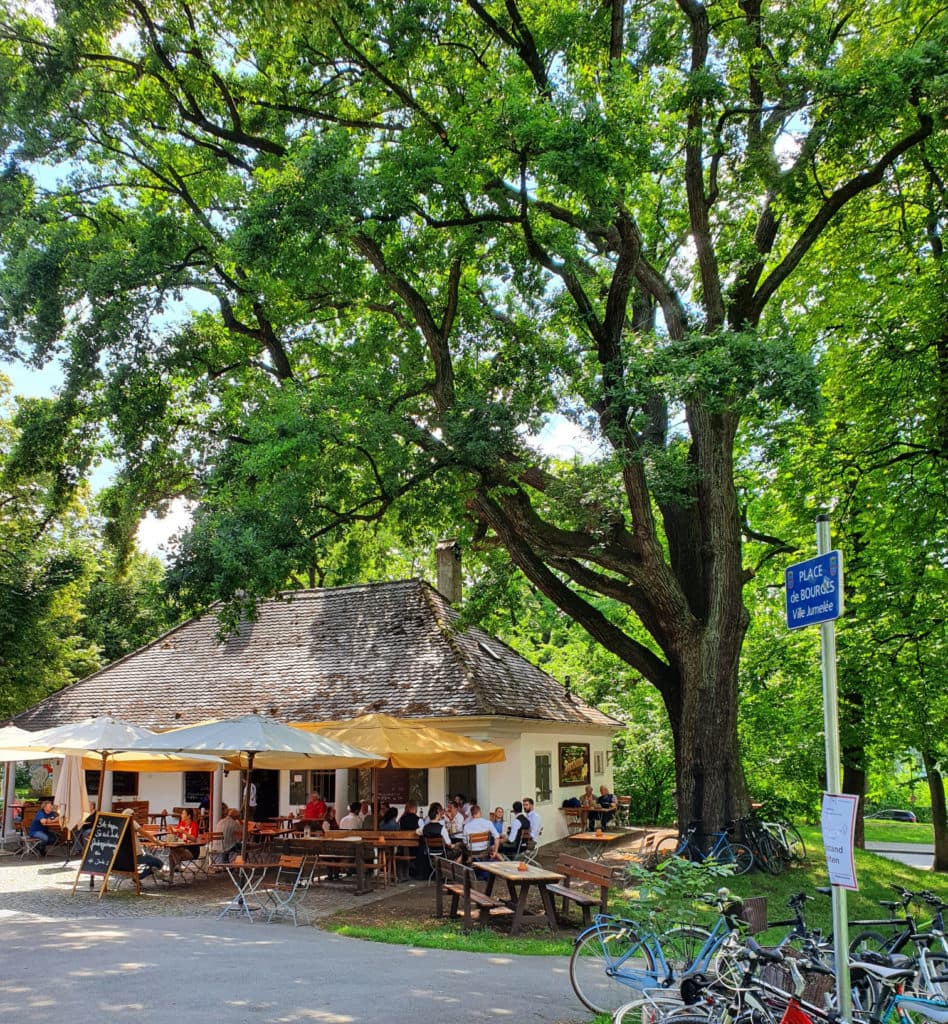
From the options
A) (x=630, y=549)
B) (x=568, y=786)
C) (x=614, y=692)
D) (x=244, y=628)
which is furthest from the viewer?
(x=614, y=692)

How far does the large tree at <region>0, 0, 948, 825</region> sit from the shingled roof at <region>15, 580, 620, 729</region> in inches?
174

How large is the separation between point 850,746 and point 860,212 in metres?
10.7

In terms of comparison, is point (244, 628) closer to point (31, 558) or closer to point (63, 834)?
point (63, 834)

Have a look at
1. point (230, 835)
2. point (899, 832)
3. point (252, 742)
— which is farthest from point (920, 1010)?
point (899, 832)

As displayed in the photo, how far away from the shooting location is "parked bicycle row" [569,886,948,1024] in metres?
5.50

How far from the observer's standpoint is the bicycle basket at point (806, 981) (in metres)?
6.15

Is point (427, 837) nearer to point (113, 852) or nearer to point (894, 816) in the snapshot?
point (113, 852)

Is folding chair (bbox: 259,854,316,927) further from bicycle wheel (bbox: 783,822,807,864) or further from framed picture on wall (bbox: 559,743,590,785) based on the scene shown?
bicycle wheel (bbox: 783,822,807,864)

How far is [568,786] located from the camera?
77.8ft

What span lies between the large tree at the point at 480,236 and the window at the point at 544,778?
6.33 metres

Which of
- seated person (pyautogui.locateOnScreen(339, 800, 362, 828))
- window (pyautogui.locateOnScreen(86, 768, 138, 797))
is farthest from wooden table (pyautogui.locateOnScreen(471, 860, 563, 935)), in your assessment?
window (pyautogui.locateOnScreen(86, 768, 138, 797))

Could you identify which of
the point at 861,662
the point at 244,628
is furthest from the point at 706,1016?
the point at 244,628

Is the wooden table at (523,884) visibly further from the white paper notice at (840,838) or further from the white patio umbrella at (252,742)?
the white paper notice at (840,838)

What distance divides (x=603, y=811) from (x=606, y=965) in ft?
50.8
